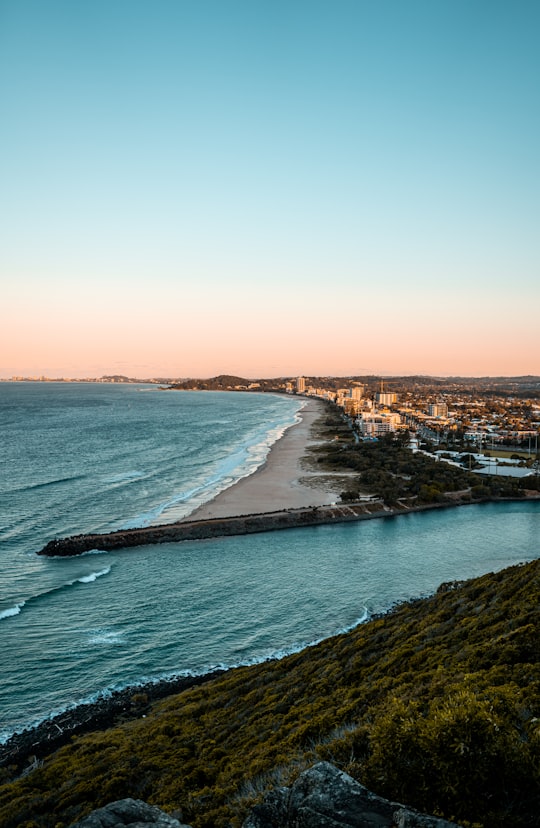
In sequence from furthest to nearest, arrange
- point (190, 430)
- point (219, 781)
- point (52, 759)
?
point (190, 430), point (52, 759), point (219, 781)

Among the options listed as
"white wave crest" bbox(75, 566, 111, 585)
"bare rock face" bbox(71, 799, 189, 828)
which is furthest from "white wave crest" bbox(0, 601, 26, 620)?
"bare rock face" bbox(71, 799, 189, 828)

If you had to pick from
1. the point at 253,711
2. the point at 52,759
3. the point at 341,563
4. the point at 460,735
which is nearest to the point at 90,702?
the point at 52,759

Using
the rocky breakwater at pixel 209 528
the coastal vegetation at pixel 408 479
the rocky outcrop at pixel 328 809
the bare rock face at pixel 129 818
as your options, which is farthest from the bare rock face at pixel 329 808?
the coastal vegetation at pixel 408 479

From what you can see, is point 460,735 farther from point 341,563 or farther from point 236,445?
point 236,445

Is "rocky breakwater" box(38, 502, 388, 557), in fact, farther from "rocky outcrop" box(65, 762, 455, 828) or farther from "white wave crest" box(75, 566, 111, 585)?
"rocky outcrop" box(65, 762, 455, 828)

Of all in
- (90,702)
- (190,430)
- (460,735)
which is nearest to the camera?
(460,735)
